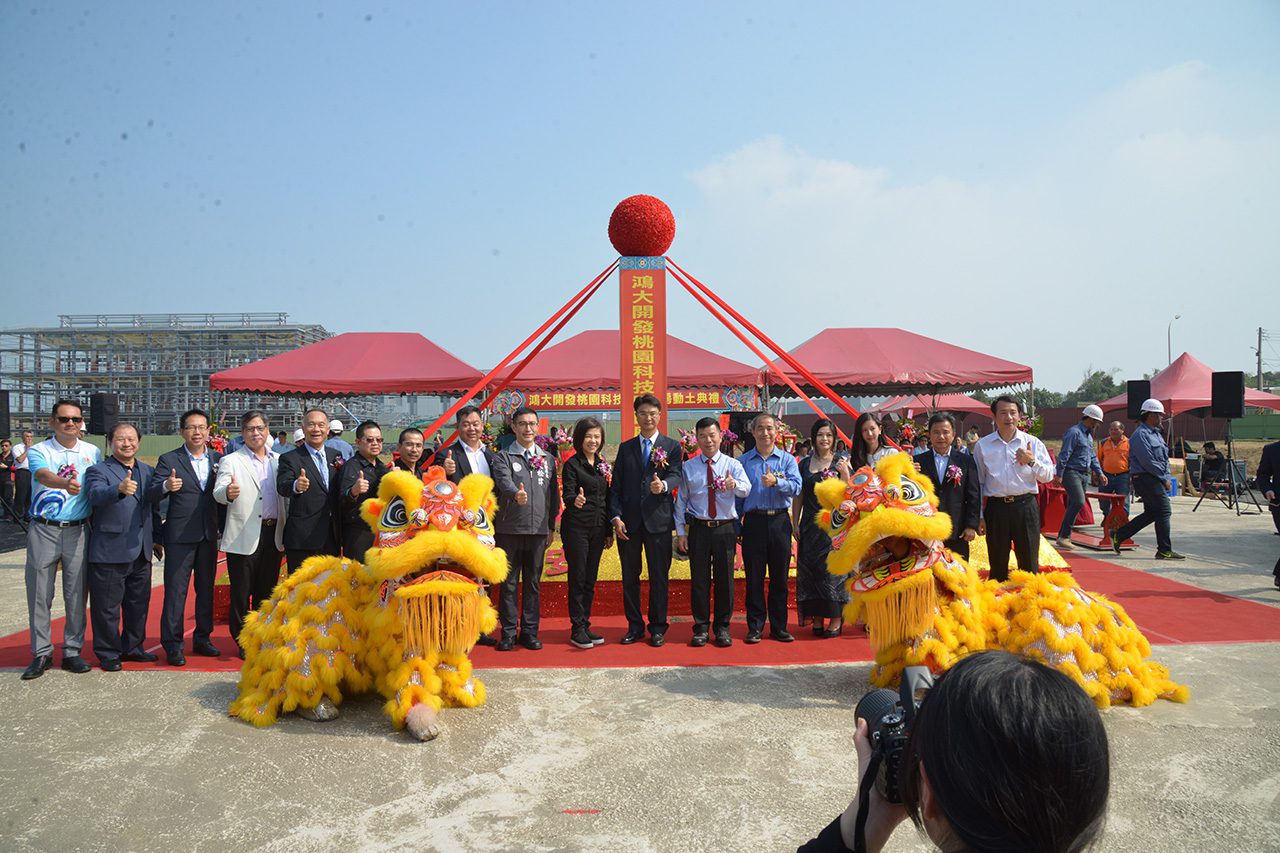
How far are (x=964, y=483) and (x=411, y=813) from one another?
3.81 meters

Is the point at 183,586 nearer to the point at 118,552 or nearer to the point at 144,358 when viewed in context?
the point at 118,552

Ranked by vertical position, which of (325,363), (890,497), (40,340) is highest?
(40,340)

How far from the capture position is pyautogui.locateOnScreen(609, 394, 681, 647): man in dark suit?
Result: 513 cm

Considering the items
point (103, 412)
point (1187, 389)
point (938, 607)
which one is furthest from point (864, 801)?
point (1187, 389)

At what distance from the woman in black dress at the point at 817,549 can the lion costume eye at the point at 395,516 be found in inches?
103

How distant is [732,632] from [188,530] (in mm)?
3521

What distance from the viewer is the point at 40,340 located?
99.8 feet

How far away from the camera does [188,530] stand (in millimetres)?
4879

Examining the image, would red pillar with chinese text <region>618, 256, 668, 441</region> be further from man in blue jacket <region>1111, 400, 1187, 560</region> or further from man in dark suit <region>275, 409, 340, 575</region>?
man in blue jacket <region>1111, 400, 1187, 560</region>

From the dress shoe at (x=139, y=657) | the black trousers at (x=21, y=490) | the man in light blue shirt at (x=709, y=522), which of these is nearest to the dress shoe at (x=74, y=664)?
the dress shoe at (x=139, y=657)

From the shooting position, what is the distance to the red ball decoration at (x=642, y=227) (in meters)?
7.02

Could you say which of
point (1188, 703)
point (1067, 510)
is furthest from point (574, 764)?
point (1067, 510)

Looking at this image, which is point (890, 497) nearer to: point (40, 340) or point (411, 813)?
point (411, 813)

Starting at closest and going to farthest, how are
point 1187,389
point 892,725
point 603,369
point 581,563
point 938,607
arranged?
point 892,725, point 938,607, point 581,563, point 603,369, point 1187,389
